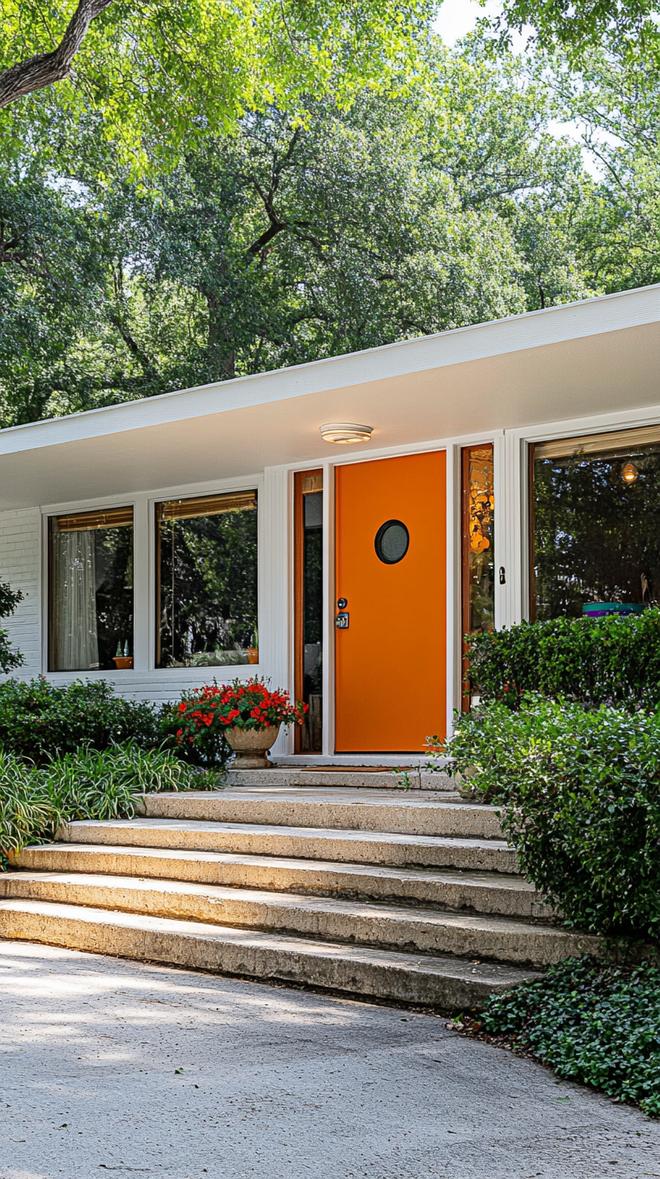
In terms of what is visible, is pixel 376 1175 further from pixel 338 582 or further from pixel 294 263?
pixel 294 263

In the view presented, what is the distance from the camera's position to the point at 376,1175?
2949 mm

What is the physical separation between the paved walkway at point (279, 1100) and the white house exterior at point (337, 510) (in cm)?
348

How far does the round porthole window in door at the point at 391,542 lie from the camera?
873 centimetres

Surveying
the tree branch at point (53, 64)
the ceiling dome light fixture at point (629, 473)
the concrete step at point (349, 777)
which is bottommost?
the concrete step at point (349, 777)

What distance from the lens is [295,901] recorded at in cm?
541

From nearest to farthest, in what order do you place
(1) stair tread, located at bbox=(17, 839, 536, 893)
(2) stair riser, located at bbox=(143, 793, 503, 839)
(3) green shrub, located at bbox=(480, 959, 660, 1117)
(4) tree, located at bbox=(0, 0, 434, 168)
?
(3) green shrub, located at bbox=(480, 959, 660, 1117) < (1) stair tread, located at bbox=(17, 839, 536, 893) < (2) stair riser, located at bbox=(143, 793, 503, 839) < (4) tree, located at bbox=(0, 0, 434, 168)

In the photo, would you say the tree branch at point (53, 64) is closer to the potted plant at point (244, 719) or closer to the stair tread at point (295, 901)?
the potted plant at point (244, 719)

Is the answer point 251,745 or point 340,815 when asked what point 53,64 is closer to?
point 251,745

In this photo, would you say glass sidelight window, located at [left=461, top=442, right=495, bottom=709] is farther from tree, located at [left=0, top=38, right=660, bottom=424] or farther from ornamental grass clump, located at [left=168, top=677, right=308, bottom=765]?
tree, located at [left=0, top=38, right=660, bottom=424]

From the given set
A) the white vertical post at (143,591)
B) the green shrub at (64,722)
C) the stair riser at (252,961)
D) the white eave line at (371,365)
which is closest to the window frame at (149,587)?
the white vertical post at (143,591)

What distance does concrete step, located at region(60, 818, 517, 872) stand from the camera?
546 centimetres

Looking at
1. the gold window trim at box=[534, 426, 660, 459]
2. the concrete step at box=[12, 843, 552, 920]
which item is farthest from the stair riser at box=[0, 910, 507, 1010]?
the gold window trim at box=[534, 426, 660, 459]

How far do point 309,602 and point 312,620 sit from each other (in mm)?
144

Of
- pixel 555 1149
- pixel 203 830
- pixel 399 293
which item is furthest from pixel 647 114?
pixel 555 1149
